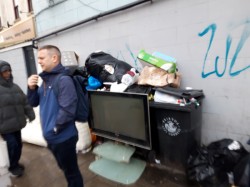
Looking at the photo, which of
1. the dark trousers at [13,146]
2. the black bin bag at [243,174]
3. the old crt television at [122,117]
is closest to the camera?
the black bin bag at [243,174]

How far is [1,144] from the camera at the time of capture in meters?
2.94

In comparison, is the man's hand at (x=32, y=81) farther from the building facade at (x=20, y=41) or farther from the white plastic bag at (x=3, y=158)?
the building facade at (x=20, y=41)

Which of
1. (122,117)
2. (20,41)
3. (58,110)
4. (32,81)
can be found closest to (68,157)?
(58,110)

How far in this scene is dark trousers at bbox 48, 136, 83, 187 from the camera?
1.92 metres

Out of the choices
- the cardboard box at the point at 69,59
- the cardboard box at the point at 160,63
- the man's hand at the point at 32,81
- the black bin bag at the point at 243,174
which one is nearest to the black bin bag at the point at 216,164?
the black bin bag at the point at 243,174

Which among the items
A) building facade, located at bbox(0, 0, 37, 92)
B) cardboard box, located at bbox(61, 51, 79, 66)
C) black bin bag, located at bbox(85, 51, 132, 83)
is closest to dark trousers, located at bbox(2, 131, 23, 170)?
black bin bag, located at bbox(85, 51, 132, 83)

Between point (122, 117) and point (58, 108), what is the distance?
116cm

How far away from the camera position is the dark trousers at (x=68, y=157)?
1.92 meters

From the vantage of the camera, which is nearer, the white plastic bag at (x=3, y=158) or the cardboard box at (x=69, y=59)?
the white plastic bag at (x=3, y=158)

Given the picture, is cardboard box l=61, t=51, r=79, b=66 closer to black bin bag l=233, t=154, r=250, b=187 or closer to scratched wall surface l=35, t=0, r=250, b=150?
scratched wall surface l=35, t=0, r=250, b=150

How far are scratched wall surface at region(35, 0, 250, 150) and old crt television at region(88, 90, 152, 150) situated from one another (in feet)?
2.78

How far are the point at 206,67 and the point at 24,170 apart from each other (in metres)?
3.09

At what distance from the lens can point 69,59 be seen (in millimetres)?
4207

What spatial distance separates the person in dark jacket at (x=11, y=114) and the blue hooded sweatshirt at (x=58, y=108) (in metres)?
1.14
